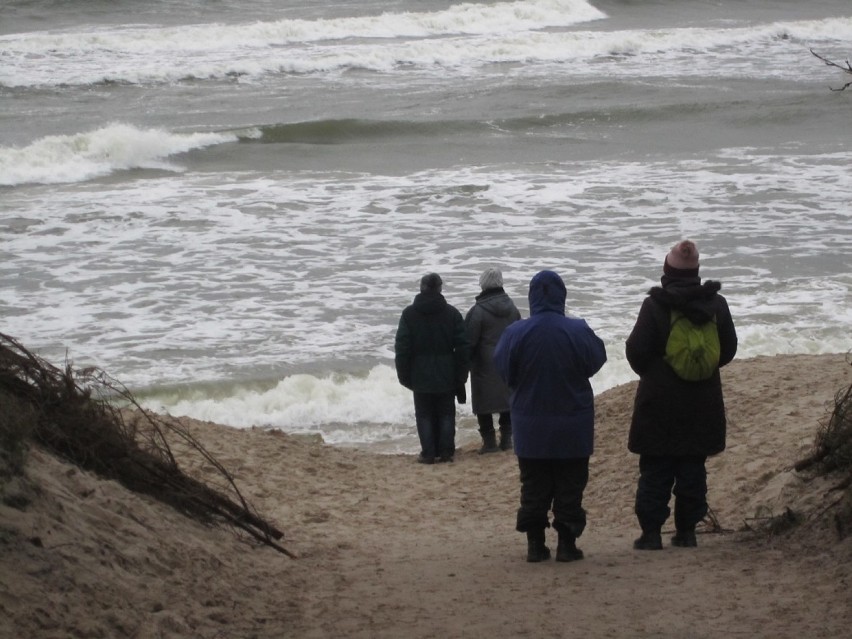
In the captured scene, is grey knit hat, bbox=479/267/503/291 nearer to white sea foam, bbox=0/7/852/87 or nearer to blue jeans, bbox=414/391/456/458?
blue jeans, bbox=414/391/456/458

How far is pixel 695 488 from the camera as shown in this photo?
6.44 m

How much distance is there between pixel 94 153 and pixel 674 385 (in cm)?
2154

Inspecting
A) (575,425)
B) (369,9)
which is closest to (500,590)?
(575,425)

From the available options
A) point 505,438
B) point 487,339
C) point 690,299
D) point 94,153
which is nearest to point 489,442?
point 505,438

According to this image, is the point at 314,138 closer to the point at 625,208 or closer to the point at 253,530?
the point at 625,208

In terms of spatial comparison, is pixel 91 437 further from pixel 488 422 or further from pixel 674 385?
pixel 488 422

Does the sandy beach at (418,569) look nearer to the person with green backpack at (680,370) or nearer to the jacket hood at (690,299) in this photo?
the person with green backpack at (680,370)

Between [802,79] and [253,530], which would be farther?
[802,79]

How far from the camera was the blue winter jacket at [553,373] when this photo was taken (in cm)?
619

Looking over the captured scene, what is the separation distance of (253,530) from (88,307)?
903 cm

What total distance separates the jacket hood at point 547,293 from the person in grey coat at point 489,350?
11.2 feet

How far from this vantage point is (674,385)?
6215 millimetres

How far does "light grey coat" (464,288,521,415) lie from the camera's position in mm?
9953

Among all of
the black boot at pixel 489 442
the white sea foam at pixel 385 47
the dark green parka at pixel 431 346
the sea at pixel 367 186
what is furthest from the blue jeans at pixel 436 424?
the white sea foam at pixel 385 47
